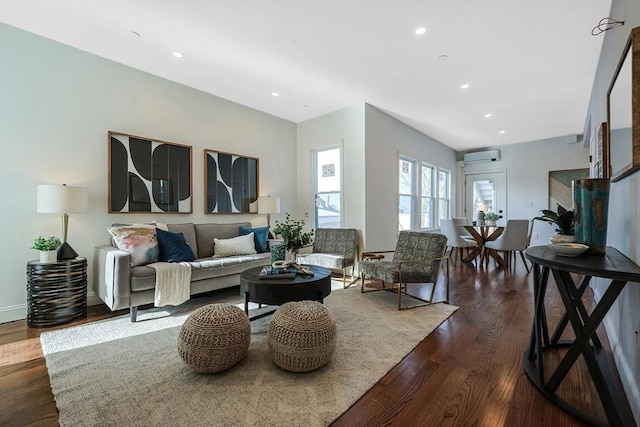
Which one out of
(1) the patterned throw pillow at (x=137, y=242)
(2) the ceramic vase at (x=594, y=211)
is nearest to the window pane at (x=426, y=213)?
(2) the ceramic vase at (x=594, y=211)

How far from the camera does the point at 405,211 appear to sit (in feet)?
19.3

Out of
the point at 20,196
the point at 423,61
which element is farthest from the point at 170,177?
the point at 423,61

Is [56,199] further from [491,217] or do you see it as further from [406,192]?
[491,217]

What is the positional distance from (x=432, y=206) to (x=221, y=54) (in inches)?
227

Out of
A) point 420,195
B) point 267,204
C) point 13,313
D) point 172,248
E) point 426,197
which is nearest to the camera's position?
point 13,313

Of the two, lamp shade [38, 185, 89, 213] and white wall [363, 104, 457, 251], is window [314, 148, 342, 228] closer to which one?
white wall [363, 104, 457, 251]

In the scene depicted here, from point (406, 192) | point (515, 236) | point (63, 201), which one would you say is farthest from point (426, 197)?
point (63, 201)

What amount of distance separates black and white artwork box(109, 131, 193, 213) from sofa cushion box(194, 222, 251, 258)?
37 centimetres

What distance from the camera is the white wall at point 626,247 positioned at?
1514 millimetres

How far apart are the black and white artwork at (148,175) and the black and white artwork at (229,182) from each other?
0.32 meters

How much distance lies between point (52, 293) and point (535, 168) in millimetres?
9195

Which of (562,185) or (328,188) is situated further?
(562,185)

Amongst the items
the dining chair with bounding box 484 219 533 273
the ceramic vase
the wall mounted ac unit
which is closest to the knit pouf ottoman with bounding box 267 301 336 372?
the ceramic vase

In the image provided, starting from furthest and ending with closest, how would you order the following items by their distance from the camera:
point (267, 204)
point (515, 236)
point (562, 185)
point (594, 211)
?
point (562, 185) → point (515, 236) → point (267, 204) → point (594, 211)
